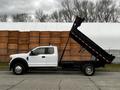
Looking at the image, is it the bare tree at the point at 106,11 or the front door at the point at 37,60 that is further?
the bare tree at the point at 106,11

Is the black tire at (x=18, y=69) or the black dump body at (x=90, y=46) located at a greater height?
the black dump body at (x=90, y=46)

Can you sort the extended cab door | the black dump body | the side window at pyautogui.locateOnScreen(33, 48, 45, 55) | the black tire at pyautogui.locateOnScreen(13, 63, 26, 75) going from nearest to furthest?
1. the black tire at pyautogui.locateOnScreen(13, 63, 26, 75)
2. the extended cab door
3. the side window at pyautogui.locateOnScreen(33, 48, 45, 55)
4. the black dump body

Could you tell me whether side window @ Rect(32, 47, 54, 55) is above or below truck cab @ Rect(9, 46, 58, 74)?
above

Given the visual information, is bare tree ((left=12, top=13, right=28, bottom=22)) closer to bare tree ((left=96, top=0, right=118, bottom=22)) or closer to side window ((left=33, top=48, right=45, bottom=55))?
bare tree ((left=96, top=0, right=118, bottom=22))

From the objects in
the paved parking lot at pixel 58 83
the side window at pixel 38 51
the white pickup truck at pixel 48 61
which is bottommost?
the paved parking lot at pixel 58 83

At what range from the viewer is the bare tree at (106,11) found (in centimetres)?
7069

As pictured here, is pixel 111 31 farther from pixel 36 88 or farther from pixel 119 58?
pixel 36 88

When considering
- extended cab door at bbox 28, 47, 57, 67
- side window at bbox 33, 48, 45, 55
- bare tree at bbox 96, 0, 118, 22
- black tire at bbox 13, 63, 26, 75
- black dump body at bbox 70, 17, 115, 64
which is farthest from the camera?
bare tree at bbox 96, 0, 118, 22

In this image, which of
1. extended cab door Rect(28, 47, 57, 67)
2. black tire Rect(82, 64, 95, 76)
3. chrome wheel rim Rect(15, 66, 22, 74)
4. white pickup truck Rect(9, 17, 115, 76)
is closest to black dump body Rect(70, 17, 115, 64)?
white pickup truck Rect(9, 17, 115, 76)

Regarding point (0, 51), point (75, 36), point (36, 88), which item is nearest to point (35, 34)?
point (0, 51)

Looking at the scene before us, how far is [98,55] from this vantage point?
20516mm

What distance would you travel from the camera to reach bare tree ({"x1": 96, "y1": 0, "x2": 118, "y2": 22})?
70.7m

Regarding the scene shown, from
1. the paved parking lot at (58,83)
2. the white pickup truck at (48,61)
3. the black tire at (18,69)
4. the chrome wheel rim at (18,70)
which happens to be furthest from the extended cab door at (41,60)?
the paved parking lot at (58,83)

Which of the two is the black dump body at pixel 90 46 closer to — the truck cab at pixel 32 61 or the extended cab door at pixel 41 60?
the truck cab at pixel 32 61
